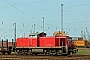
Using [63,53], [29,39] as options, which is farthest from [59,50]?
[29,39]

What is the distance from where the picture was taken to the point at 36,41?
39.4 meters

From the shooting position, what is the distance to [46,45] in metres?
38.8

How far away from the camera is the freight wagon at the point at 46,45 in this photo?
36.8 metres

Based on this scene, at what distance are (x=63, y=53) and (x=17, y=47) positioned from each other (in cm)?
895

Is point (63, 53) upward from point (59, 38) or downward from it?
downward

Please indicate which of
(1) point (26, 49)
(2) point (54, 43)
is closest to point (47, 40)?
(2) point (54, 43)

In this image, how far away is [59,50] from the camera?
36469 mm

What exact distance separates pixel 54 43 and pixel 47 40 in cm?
150

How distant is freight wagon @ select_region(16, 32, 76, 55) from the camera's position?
3675cm

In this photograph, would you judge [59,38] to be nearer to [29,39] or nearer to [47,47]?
[47,47]

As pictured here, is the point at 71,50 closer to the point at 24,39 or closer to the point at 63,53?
the point at 63,53

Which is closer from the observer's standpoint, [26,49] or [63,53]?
[63,53]

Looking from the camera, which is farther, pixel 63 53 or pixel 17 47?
pixel 17 47

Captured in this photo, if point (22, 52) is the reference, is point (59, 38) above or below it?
above
